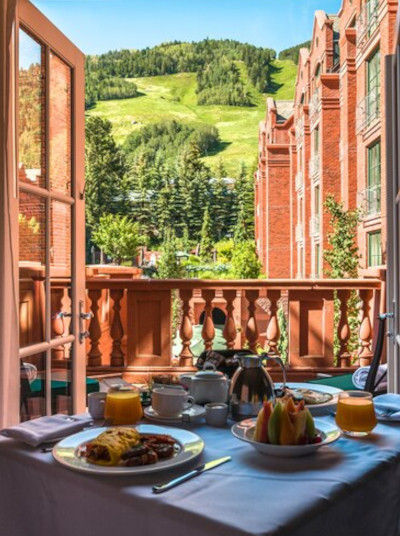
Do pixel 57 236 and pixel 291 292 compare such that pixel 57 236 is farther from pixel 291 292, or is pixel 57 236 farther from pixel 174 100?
pixel 174 100

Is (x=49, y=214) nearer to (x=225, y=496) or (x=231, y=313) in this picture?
(x=225, y=496)

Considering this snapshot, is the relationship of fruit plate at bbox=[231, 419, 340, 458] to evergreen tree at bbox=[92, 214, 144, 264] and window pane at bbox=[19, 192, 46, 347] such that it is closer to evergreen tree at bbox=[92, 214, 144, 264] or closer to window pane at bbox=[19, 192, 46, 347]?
window pane at bbox=[19, 192, 46, 347]

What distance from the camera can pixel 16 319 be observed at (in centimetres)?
194

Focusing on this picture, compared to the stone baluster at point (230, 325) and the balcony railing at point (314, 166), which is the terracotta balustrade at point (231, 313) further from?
the balcony railing at point (314, 166)

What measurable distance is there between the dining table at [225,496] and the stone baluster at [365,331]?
2716 millimetres

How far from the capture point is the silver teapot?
1338 mm

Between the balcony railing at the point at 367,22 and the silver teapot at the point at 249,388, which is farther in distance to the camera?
the balcony railing at the point at 367,22

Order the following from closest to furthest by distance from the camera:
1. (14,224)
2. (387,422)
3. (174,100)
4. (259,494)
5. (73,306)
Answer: (259,494) → (387,422) → (14,224) → (73,306) → (174,100)

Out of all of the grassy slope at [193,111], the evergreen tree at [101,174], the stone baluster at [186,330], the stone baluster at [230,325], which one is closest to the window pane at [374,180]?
the stone baluster at [230,325]

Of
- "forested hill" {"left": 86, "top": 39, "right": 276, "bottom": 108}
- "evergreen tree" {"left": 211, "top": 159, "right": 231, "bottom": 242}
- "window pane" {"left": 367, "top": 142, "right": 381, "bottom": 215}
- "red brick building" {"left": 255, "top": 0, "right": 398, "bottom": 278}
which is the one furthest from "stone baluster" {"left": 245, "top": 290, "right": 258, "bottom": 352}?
"forested hill" {"left": 86, "top": 39, "right": 276, "bottom": 108}

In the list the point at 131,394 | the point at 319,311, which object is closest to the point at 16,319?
the point at 131,394

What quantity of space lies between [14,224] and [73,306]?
656 mm

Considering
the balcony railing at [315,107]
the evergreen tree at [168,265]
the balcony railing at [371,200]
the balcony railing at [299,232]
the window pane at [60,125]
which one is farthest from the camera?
the evergreen tree at [168,265]

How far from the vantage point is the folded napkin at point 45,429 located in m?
1.15
